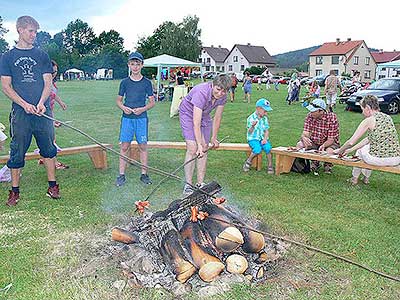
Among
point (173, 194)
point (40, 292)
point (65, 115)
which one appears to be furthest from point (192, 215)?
point (65, 115)

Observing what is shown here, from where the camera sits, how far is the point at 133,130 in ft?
17.3

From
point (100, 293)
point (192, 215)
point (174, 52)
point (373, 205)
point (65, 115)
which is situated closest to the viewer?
point (100, 293)

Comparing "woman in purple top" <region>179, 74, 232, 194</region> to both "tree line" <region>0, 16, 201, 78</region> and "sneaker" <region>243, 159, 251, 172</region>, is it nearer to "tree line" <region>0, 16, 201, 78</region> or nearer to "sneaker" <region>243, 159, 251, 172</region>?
"sneaker" <region>243, 159, 251, 172</region>

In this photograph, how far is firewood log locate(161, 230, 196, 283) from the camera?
9.70 ft

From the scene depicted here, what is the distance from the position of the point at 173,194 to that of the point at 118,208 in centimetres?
77

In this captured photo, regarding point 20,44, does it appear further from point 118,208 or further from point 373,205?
point 373,205

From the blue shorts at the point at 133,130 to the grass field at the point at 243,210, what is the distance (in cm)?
63

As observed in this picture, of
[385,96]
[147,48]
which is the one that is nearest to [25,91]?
[385,96]

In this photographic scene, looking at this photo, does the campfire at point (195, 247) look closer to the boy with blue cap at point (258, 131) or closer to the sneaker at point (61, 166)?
the boy with blue cap at point (258, 131)

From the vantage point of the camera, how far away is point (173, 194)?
16.4 ft

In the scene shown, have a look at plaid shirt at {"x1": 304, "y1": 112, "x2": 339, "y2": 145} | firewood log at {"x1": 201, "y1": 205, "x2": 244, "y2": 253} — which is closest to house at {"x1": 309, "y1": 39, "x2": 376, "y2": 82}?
plaid shirt at {"x1": 304, "y1": 112, "x2": 339, "y2": 145}

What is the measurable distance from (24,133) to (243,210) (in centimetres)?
255

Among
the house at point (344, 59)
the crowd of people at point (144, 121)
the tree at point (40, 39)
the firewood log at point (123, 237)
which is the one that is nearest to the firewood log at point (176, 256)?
the firewood log at point (123, 237)

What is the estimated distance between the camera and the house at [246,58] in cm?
7256
